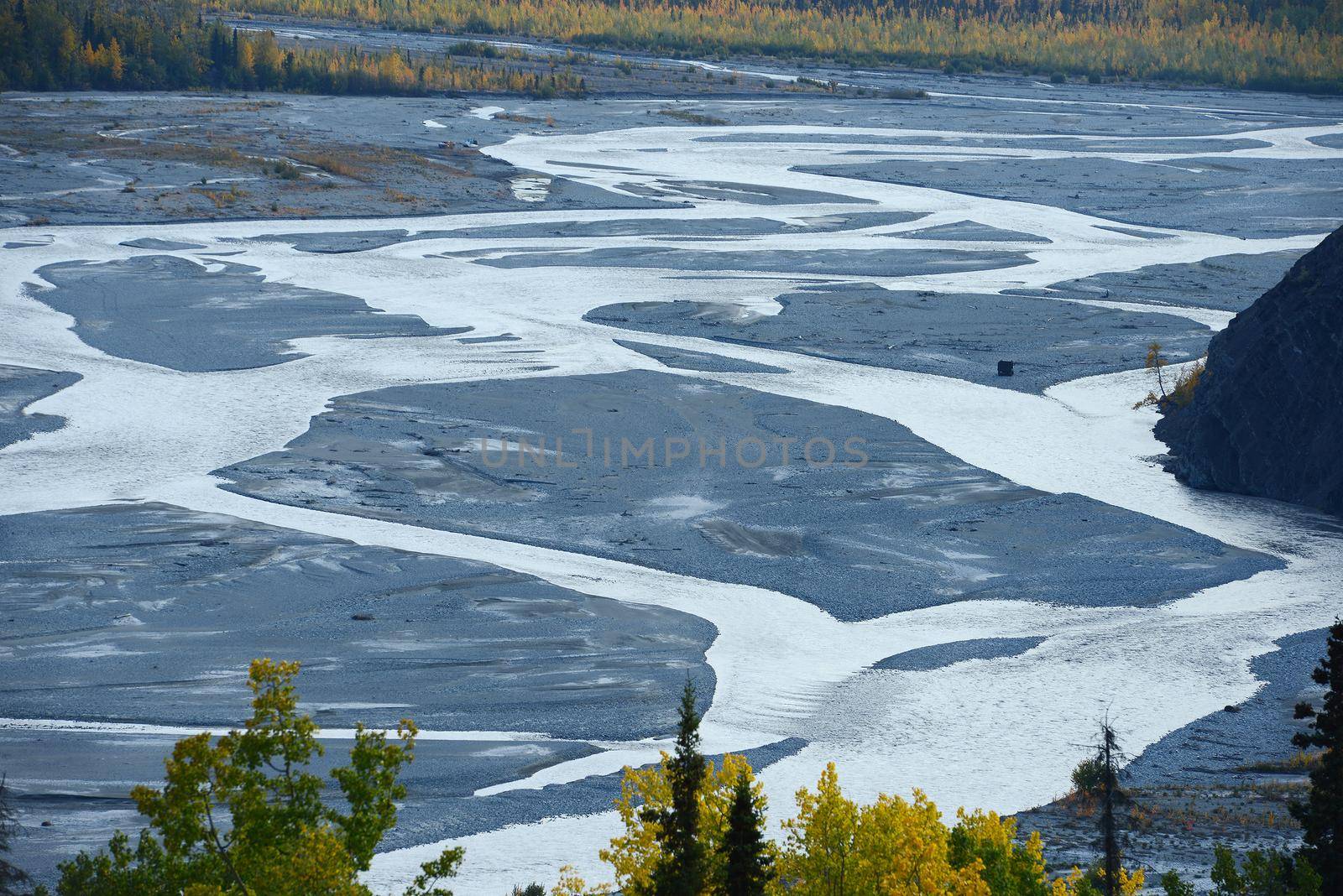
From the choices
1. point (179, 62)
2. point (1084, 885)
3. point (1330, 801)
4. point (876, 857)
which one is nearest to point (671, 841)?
point (876, 857)

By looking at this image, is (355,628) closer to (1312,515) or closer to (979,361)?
(1312,515)

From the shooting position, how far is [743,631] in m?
19.3

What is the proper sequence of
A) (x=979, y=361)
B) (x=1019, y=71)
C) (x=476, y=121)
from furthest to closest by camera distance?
(x=1019, y=71)
(x=476, y=121)
(x=979, y=361)

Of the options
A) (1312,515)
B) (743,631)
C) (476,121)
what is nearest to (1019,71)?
(476,121)

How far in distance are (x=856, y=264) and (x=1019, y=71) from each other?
82.2 meters

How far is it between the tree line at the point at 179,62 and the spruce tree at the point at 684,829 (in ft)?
235

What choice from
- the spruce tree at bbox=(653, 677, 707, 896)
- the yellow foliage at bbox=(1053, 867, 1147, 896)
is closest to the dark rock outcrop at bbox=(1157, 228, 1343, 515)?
the yellow foliage at bbox=(1053, 867, 1147, 896)

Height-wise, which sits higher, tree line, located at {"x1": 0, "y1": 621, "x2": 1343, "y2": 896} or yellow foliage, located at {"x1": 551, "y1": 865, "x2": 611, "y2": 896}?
tree line, located at {"x1": 0, "y1": 621, "x2": 1343, "y2": 896}

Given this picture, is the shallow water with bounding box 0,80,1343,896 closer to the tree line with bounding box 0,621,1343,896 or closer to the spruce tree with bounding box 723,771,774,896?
the tree line with bounding box 0,621,1343,896

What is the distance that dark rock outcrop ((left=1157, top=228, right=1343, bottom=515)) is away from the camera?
25.2 metres

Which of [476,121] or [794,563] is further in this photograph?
[476,121]

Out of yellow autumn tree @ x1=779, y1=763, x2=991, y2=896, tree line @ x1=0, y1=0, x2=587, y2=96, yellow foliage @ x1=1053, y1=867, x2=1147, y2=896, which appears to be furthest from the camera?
tree line @ x1=0, y1=0, x2=587, y2=96

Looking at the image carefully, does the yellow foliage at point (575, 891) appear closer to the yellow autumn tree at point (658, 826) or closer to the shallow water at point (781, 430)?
the shallow water at point (781, 430)

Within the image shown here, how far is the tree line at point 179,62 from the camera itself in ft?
Result: 249
